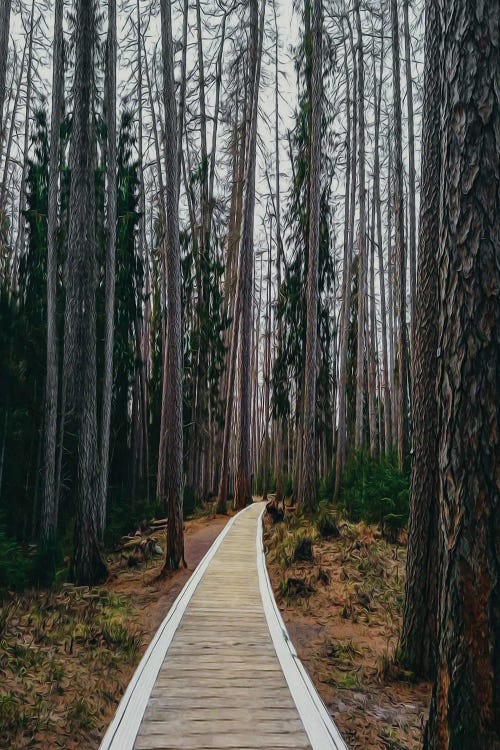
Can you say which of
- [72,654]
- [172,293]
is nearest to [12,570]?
[72,654]

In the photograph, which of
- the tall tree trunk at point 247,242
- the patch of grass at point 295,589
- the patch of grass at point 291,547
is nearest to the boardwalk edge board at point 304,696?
the patch of grass at point 295,589

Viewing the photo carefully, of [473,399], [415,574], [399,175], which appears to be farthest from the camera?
[399,175]

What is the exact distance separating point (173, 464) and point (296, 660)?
5.13m

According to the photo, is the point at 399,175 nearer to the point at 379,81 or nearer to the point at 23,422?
the point at 379,81

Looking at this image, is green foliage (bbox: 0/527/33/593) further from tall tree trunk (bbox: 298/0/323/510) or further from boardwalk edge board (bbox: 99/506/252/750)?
tall tree trunk (bbox: 298/0/323/510)

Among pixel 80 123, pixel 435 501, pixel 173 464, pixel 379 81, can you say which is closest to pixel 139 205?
pixel 379 81

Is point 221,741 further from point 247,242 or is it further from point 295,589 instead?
point 247,242

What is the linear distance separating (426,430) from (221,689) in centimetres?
284

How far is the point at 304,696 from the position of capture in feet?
13.1

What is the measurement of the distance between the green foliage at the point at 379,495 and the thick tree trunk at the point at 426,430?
513cm

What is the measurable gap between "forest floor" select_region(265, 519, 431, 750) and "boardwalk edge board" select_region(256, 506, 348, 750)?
1.18ft

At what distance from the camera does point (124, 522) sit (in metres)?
15.8

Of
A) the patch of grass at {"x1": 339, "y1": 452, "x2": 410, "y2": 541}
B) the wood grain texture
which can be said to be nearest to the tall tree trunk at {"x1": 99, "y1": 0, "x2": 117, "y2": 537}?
the patch of grass at {"x1": 339, "y1": 452, "x2": 410, "y2": 541}

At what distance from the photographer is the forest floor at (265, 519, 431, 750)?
4.23 metres
